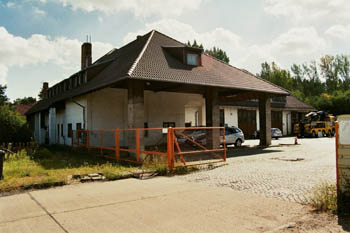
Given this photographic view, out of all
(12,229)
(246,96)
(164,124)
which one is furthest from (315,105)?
(12,229)

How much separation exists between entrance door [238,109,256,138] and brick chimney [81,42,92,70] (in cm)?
1851

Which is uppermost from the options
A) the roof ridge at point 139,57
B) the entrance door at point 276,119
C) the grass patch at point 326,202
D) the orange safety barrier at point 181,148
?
the roof ridge at point 139,57

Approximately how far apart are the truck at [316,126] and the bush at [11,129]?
31.1m

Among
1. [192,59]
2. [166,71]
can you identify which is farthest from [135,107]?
[192,59]

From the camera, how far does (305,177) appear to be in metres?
9.35

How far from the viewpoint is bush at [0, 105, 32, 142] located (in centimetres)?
2115

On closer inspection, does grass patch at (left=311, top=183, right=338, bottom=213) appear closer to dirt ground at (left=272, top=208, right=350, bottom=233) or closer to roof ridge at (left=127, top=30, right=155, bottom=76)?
dirt ground at (left=272, top=208, right=350, bottom=233)

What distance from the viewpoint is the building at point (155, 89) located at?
15.5m

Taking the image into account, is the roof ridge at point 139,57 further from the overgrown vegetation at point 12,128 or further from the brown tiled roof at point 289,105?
the brown tiled roof at point 289,105

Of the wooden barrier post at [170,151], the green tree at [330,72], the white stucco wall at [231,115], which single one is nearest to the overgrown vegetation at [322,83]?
the green tree at [330,72]

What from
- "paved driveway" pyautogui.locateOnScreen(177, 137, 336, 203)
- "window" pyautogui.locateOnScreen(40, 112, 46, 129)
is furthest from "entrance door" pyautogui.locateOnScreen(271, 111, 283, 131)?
"window" pyautogui.locateOnScreen(40, 112, 46, 129)

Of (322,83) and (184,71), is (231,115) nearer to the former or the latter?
(184,71)

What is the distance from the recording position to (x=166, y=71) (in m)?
16.5

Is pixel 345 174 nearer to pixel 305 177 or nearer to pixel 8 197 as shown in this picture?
pixel 305 177
